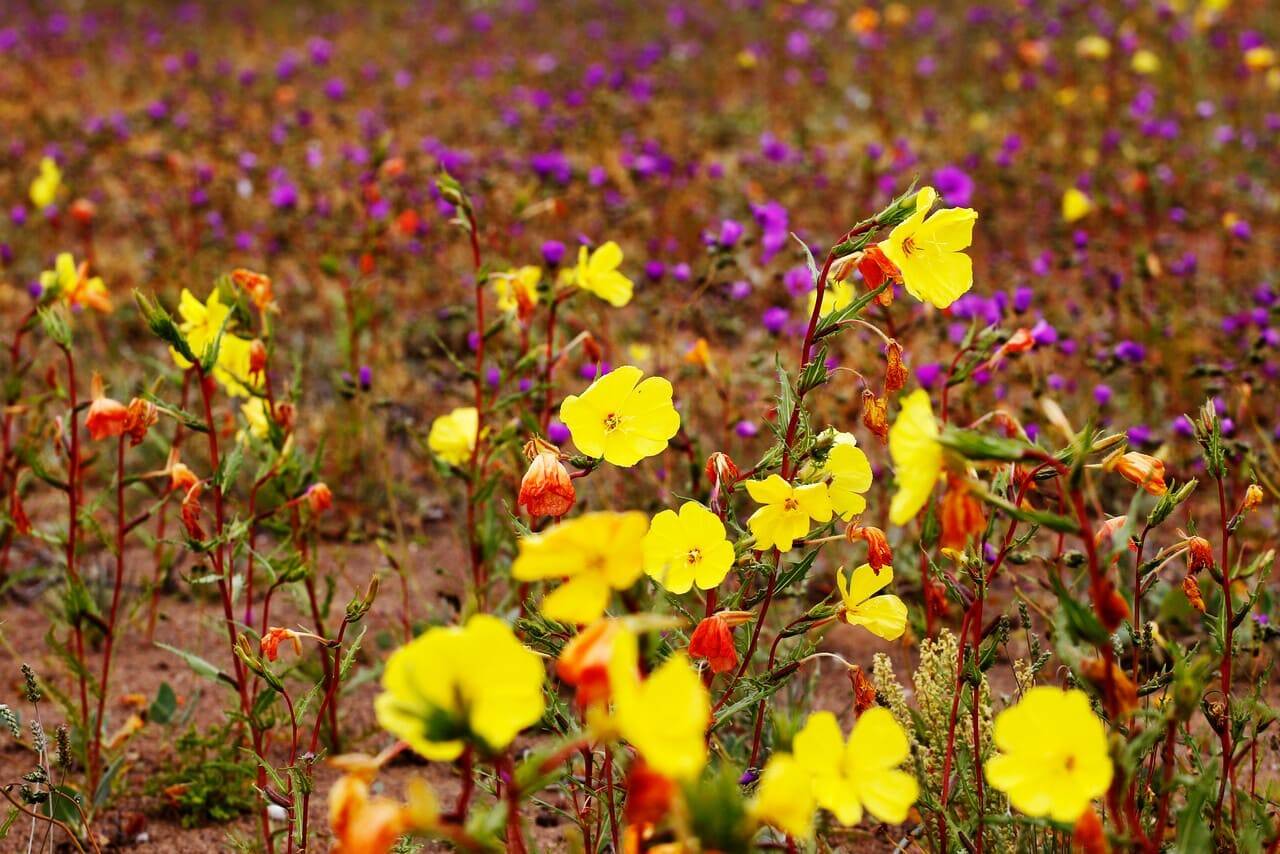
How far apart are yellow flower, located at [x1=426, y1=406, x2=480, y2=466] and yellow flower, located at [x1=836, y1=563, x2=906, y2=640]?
1.08m

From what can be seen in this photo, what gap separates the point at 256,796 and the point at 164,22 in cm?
991

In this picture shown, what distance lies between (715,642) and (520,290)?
111 centimetres

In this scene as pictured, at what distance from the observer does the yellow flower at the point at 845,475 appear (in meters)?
1.69

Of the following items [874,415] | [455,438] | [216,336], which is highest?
[216,336]

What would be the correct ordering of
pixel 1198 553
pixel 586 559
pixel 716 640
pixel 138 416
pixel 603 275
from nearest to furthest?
pixel 586 559 → pixel 716 640 → pixel 1198 553 → pixel 138 416 → pixel 603 275

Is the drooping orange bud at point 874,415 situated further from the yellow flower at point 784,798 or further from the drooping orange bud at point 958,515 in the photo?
the yellow flower at point 784,798

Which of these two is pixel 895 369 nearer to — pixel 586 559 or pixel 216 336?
pixel 586 559

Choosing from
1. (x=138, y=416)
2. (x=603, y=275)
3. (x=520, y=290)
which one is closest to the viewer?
(x=138, y=416)

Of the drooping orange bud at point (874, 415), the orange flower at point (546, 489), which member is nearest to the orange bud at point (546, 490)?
the orange flower at point (546, 489)

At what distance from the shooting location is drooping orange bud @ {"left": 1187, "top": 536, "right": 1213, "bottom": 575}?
1.71 meters

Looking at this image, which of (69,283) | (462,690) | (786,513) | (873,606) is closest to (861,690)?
(873,606)

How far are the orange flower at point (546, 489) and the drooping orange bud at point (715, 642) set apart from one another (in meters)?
0.27

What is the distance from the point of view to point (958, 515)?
1250 mm

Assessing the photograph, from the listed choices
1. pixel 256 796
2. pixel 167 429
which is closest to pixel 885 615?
pixel 256 796
